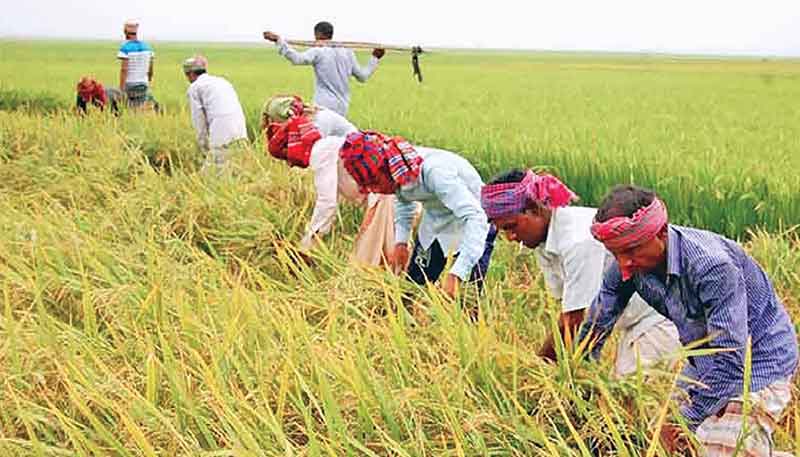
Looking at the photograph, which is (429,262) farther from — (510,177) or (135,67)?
(135,67)

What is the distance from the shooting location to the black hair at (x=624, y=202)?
6.91 feet

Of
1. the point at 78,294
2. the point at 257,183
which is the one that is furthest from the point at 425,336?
the point at 257,183

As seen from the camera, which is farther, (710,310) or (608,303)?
(608,303)

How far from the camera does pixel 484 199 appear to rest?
2635mm

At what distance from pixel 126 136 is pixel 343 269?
3.94 metres

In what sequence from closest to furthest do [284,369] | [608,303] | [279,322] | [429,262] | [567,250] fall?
[284,369] → [608,303] → [567,250] → [279,322] → [429,262]

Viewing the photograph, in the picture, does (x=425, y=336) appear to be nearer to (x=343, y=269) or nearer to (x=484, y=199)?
(x=484, y=199)

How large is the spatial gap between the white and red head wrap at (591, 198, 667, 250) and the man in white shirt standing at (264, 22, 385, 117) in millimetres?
4657

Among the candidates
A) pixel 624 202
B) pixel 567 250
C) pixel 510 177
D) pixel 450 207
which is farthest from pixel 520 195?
pixel 450 207

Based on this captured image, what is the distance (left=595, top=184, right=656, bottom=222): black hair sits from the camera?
2107 millimetres

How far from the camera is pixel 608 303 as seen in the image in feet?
7.77

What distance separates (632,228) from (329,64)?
490 cm

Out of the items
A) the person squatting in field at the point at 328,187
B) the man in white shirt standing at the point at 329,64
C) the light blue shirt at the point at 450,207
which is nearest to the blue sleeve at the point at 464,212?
the light blue shirt at the point at 450,207

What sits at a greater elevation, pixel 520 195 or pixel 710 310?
pixel 520 195
